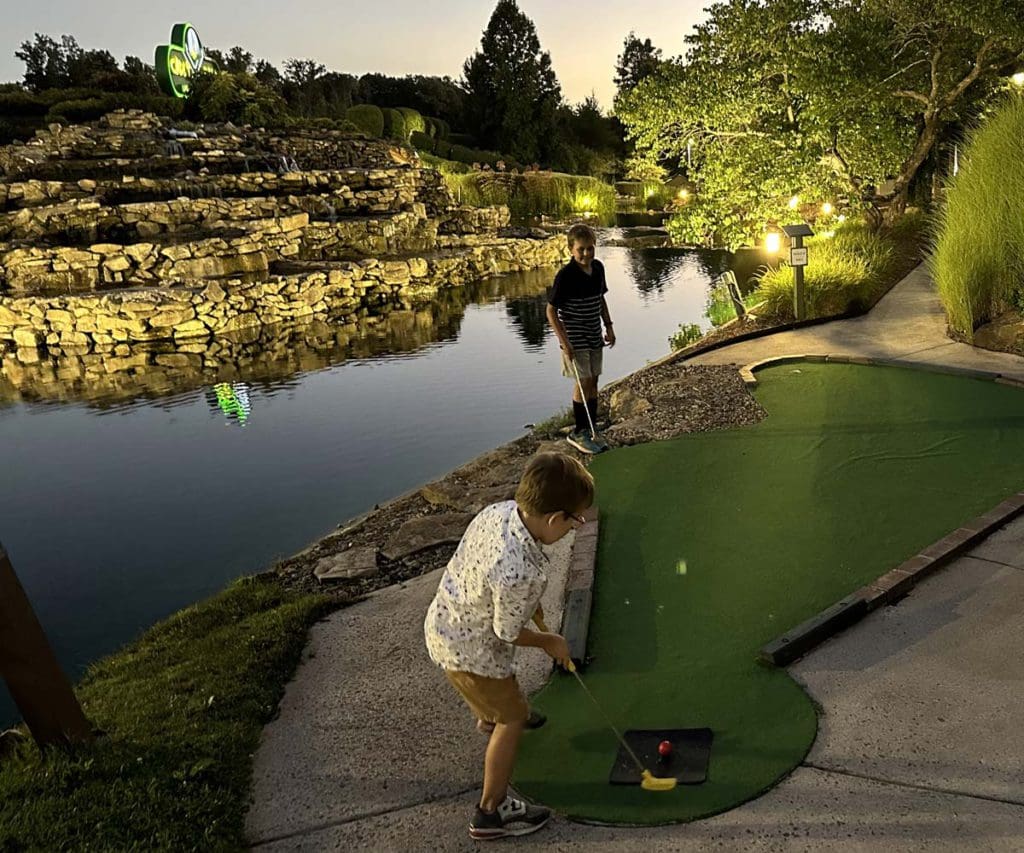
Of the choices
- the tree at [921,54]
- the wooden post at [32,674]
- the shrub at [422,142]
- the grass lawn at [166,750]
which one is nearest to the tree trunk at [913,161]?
the tree at [921,54]

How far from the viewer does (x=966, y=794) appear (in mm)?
3000

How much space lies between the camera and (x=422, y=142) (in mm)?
48406

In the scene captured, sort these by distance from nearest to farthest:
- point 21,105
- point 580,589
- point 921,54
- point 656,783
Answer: point 656,783 < point 580,589 < point 921,54 < point 21,105

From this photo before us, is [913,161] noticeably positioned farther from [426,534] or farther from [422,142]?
[422,142]

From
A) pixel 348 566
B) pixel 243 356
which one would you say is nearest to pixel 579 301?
pixel 348 566

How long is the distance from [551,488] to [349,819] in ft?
5.37

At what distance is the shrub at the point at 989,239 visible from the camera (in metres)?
9.99

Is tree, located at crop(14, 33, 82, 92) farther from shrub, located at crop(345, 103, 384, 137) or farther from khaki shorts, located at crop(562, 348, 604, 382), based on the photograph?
khaki shorts, located at crop(562, 348, 604, 382)

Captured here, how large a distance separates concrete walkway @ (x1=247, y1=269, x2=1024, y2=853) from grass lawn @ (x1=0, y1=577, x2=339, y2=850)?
143 mm

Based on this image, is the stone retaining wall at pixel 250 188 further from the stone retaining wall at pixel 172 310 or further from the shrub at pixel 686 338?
the shrub at pixel 686 338

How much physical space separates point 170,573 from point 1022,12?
15555 mm

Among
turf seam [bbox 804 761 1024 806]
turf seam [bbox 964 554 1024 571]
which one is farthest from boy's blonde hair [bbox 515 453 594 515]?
turf seam [bbox 964 554 1024 571]

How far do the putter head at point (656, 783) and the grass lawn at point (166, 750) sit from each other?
1.57 metres

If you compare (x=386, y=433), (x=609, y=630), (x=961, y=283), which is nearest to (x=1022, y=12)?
(x=961, y=283)
